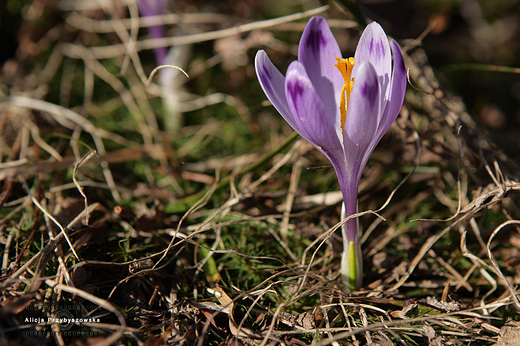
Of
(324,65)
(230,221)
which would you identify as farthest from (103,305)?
(324,65)

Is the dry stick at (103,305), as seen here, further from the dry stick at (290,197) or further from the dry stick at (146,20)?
the dry stick at (146,20)

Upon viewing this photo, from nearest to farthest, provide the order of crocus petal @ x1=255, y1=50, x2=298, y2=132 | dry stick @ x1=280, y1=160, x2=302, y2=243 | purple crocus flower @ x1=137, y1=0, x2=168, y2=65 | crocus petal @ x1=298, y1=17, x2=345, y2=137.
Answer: crocus petal @ x1=255, y1=50, x2=298, y2=132 → crocus petal @ x1=298, y1=17, x2=345, y2=137 → dry stick @ x1=280, y1=160, x2=302, y2=243 → purple crocus flower @ x1=137, y1=0, x2=168, y2=65

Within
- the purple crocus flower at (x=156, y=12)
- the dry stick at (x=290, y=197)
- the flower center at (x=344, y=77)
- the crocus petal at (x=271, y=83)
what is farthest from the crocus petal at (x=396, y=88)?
the purple crocus flower at (x=156, y=12)

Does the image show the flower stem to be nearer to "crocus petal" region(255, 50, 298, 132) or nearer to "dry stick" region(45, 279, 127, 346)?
"crocus petal" region(255, 50, 298, 132)

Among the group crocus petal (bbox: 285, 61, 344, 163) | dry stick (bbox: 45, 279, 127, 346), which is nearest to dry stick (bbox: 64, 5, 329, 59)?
crocus petal (bbox: 285, 61, 344, 163)

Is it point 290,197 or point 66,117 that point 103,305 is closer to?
point 290,197

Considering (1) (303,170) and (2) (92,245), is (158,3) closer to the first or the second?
(1) (303,170)

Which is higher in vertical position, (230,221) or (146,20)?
(146,20)

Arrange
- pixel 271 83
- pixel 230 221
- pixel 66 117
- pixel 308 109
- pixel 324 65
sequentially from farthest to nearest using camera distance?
1. pixel 66 117
2. pixel 230 221
3. pixel 324 65
4. pixel 271 83
5. pixel 308 109
